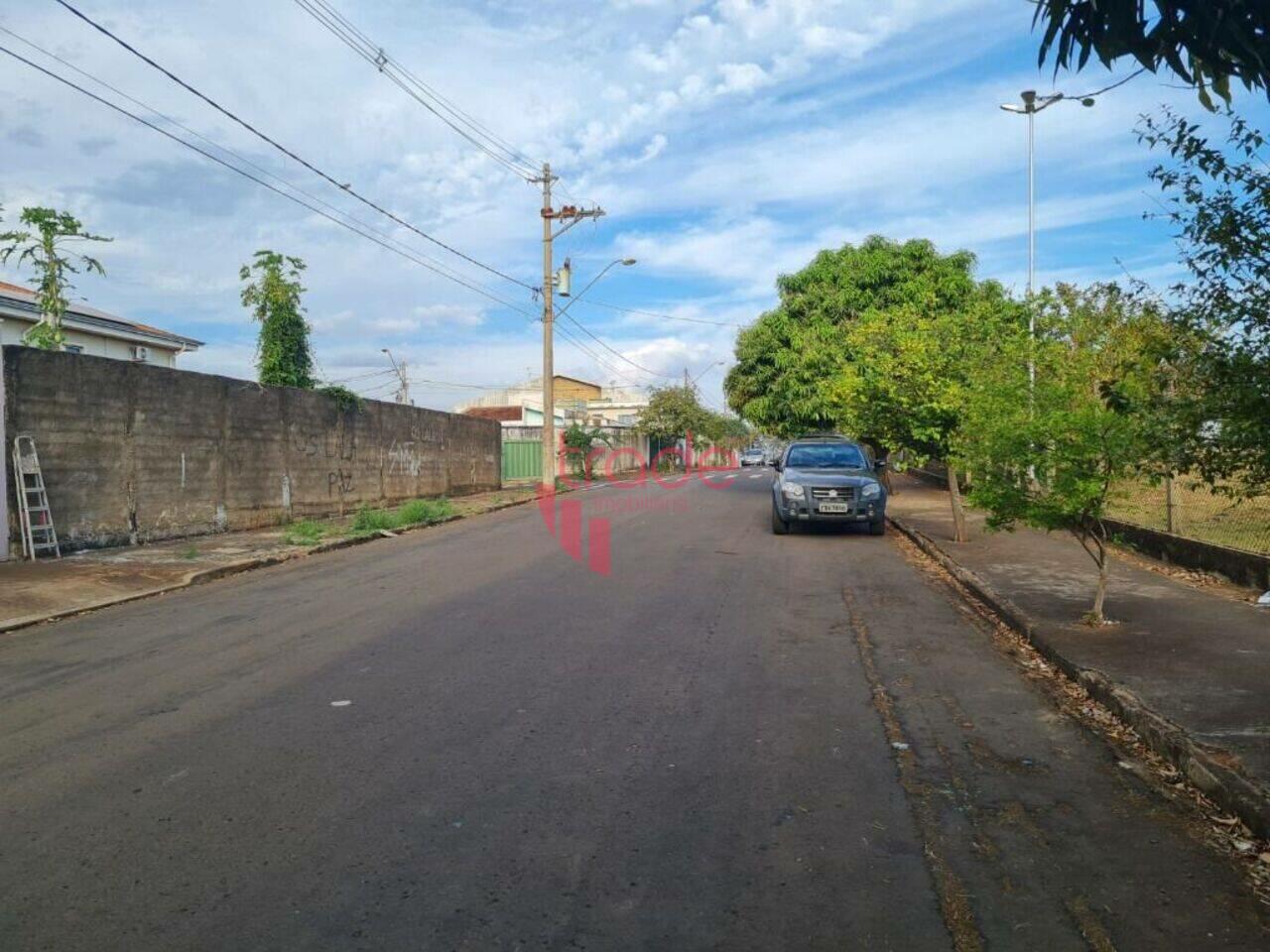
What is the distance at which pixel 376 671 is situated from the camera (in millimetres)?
6809

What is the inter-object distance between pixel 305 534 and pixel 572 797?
12.9 m

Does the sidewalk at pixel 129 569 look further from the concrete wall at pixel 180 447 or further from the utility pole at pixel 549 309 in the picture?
the utility pole at pixel 549 309

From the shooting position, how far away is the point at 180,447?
591 inches

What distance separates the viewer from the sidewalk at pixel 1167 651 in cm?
481

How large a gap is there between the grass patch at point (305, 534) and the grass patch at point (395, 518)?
0.54m

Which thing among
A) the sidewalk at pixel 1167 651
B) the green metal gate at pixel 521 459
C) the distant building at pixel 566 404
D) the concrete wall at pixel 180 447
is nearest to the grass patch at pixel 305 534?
the concrete wall at pixel 180 447

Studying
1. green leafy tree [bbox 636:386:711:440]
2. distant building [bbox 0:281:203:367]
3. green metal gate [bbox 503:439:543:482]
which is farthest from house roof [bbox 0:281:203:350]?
green leafy tree [bbox 636:386:711:440]

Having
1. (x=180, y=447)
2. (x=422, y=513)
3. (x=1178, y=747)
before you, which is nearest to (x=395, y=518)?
(x=422, y=513)

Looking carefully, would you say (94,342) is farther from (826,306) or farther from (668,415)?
(668,415)

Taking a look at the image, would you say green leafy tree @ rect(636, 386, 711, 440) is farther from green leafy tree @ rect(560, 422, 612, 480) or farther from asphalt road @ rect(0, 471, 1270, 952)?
asphalt road @ rect(0, 471, 1270, 952)

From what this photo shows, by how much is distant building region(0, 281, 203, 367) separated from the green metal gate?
13029 millimetres

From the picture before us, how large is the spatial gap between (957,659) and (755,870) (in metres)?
4.21

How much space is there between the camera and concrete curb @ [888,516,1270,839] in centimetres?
424

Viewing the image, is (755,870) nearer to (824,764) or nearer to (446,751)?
(824,764)
